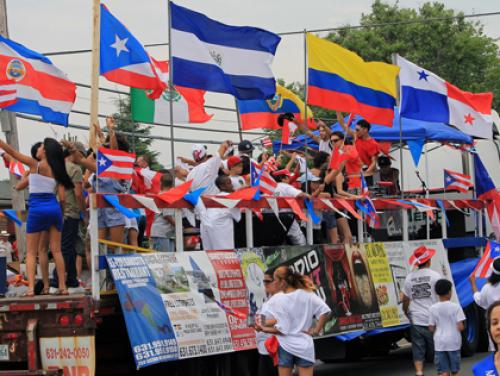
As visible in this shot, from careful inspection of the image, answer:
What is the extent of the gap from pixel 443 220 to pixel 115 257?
264 inches

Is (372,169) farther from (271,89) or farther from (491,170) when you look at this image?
(491,170)

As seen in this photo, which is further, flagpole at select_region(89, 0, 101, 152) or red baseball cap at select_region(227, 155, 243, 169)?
red baseball cap at select_region(227, 155, 243, 169)

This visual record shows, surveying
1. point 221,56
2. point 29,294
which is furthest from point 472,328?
point 29,294

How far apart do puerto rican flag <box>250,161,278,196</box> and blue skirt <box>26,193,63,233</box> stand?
2438mm

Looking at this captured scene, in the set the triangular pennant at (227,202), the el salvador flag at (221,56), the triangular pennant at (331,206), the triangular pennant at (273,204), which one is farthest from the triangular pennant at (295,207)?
the el salvador flag at (221,56)

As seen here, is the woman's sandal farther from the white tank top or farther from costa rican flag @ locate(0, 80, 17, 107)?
costa rican flag @ locate(0, 80, 17, 107)

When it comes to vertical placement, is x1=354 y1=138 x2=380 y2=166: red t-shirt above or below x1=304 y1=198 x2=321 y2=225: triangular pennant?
above

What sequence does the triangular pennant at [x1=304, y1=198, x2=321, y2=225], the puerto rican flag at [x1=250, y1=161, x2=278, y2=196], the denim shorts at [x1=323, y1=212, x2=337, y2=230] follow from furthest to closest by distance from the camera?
the denim shorts at [x1=323, y1=212, x2=337, y2=230] < the triangular pennant at [x1=304, y1=198, x2=321, y2=225] < the puerto rican flag at [x1=250, y1=161, x2=278, y2=196]

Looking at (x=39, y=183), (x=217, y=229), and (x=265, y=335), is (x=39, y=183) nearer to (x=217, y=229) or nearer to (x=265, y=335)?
(x=217, y=229)

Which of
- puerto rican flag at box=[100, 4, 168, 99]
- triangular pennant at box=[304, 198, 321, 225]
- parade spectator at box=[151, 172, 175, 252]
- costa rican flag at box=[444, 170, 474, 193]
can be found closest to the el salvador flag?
puerto rican flag at box=[100, 4, 168, 99]

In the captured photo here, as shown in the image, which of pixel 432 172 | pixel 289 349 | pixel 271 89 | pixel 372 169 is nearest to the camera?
pixel 289 349

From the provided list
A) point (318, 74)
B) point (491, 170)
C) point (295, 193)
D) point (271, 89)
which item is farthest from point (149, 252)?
point (491, 170)

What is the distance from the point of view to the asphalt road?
1398cm

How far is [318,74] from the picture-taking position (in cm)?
Answer: 1389
